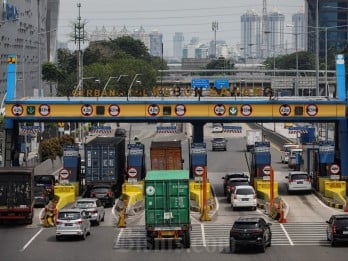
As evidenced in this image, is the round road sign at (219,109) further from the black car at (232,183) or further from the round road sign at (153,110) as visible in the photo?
the black car at (232,183)

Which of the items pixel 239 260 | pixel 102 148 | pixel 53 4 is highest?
pixel 53 4

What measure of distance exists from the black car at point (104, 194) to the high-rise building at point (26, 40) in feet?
134

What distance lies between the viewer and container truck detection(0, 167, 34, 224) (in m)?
47.0

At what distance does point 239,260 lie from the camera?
36781mm

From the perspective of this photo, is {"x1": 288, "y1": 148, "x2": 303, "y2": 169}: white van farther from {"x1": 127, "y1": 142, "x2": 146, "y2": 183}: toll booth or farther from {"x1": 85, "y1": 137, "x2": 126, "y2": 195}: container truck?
{"x1": 85, "y1": 137, "x2": 126, "y2": 195}: container truck

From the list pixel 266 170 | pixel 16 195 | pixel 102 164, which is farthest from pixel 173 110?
pixel 16 195

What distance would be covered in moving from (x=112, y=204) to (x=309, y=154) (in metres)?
16.2

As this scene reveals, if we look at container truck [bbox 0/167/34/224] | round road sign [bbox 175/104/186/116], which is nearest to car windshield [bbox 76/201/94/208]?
container truck [bbox 0/167/34/224]

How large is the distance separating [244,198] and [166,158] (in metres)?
6.48

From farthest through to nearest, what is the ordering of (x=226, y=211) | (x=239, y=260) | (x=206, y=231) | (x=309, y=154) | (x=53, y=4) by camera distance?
(x=53, y=4), (x=309, y=154), (x=226, y=211), (x=206, y=231), (x=239, y=260)

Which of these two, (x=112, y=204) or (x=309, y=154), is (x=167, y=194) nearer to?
(x=112, y=204)

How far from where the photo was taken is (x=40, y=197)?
54.8 m

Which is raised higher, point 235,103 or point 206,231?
point 235,103

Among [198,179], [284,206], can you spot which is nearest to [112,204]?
[198,179]
